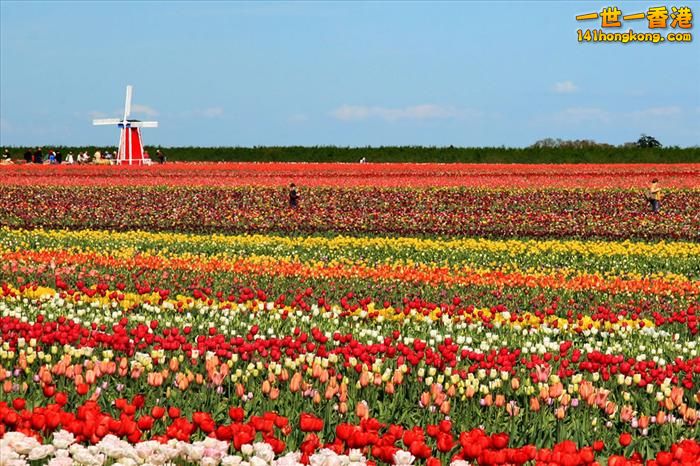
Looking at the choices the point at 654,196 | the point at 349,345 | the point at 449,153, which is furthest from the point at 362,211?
the point at 449,153

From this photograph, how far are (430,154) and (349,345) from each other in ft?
247

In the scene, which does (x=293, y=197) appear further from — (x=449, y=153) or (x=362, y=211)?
(x=449, y=153)

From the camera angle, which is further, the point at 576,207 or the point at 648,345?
the point at 576,207

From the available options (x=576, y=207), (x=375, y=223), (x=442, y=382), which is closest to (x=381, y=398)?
(x=442, y=382)

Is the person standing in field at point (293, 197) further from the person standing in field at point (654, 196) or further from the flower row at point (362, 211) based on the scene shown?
the person standing in field at point (654, 196)

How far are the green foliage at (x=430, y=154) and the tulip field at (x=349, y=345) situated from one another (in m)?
53.3

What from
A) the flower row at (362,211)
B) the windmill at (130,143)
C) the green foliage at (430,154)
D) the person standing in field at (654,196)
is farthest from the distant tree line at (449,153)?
the person standing in field at (654,196)

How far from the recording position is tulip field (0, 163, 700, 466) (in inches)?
213

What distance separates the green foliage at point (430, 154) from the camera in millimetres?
77125

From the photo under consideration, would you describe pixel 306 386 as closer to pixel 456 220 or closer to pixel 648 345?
pixel 648 345

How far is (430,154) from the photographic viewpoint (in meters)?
82.9

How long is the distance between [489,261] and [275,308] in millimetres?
7569

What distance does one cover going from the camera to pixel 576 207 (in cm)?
3138

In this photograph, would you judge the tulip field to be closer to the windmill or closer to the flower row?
the flower row
